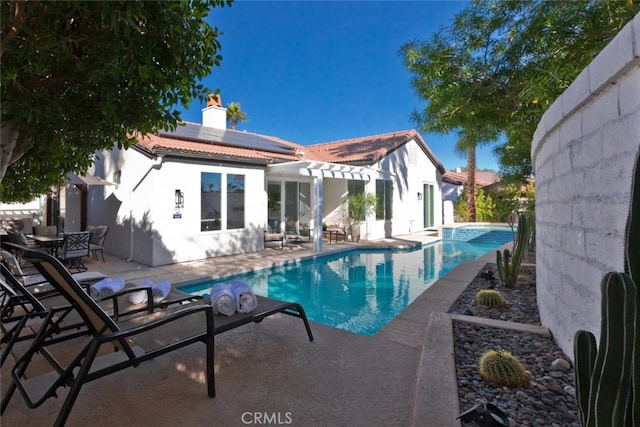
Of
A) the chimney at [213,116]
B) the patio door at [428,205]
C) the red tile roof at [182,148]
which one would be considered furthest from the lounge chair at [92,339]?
the patio door at [428,205]

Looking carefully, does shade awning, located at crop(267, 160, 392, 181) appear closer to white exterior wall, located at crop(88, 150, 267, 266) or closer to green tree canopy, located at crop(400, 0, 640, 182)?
white exterior wall, located at crop(88, 150, 267, 266)

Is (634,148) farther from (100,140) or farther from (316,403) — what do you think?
(100,140)

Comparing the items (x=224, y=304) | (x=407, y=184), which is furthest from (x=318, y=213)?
(x=224, y=304)

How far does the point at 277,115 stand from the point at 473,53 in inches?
1061

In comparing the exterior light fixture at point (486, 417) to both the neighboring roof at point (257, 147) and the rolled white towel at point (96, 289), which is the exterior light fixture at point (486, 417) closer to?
the rolled white towel at point (96, 289)

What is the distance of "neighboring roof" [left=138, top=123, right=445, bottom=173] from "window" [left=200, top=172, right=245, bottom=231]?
818 millimetres

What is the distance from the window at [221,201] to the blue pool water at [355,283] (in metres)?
2.83

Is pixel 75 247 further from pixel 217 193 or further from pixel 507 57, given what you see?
pixel 507 57

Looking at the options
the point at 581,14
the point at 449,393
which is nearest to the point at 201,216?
the point at 449,393

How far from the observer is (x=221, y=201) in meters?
12.0

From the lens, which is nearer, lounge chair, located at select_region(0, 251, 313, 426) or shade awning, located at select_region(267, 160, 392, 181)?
lounge chair, located at select_region(0, 251, 313, 426)

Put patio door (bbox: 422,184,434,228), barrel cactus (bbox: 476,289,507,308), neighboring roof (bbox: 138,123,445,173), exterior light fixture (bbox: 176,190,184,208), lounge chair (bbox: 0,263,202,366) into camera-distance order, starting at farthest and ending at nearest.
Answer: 1. patio door (bbox: 422,184,434,228)
2. neighboring roof (bbox: 138,123,445,173)
3. exterior light fixture (bbox: 176,190,184,208)
4. barrel cactus (bbox: 476,289,507,308)
5. lounge chair (bbox: 0,263,202,366)

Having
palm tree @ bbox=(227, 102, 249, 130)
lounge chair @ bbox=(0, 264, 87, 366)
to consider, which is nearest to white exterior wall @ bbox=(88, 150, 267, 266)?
lounge chair @ bbox=(0, 264, 87, 366)

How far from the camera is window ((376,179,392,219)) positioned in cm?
1806
